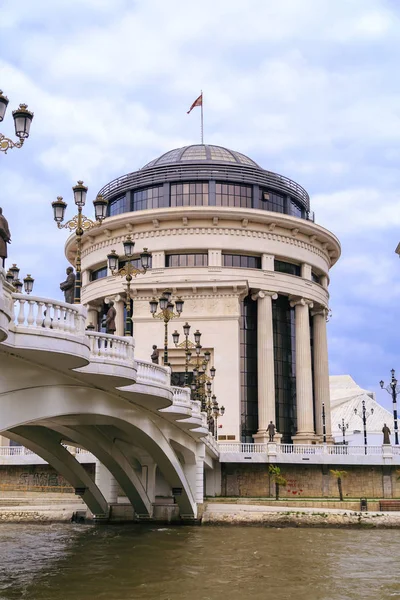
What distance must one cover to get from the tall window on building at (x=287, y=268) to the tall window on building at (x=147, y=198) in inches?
475

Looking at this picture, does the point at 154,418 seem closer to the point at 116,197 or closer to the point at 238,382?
the point at 238,382

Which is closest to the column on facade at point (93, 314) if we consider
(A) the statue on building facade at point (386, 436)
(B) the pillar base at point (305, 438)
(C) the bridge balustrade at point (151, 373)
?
(B) the pillar base at point (305, 438)

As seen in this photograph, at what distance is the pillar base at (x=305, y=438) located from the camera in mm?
68750

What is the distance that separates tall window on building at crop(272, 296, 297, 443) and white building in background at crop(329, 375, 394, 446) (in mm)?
20546

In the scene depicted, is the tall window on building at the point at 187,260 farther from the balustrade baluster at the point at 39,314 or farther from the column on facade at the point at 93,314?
the balustrade baluster at the point at 39,314

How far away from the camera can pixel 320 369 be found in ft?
250

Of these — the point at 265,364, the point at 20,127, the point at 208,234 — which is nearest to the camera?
the point at 20,127

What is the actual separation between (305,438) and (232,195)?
22447 mm

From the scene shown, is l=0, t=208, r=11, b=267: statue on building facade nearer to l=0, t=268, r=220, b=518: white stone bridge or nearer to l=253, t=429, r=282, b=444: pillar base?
l=0, t=268, r=220, b=518: white stone bridge

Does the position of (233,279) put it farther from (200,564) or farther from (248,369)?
(200,564)

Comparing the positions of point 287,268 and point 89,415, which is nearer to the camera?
point 89,415

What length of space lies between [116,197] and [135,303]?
43.1 feet

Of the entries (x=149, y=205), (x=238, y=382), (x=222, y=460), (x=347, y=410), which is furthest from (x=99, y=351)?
(x=347, y=410)

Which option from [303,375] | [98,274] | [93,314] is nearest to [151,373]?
[303,375]
